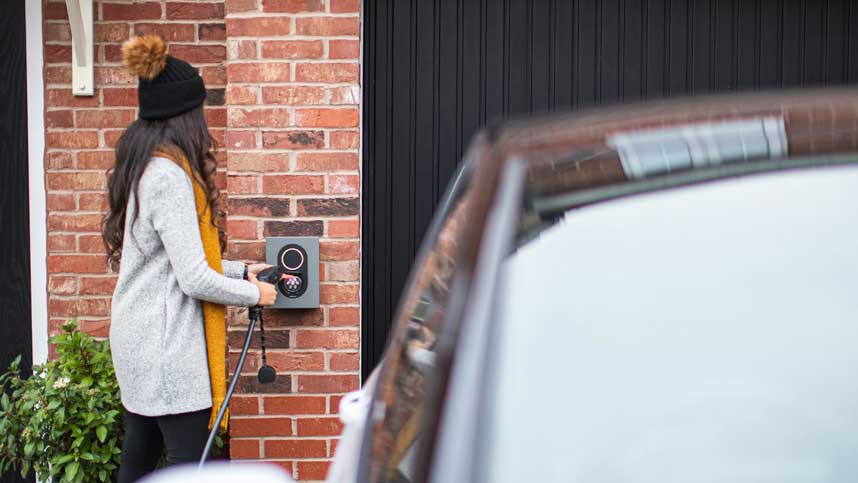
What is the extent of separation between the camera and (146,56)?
3471 millimetres

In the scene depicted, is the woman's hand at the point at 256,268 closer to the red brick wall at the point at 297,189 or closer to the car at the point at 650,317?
the red brick wall at the point at 297,189

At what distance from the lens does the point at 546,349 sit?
1.18 meters

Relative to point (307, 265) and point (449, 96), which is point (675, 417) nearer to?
point (307, 265)

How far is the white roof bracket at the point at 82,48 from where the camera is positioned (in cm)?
433

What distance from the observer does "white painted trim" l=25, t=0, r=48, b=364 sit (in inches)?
177

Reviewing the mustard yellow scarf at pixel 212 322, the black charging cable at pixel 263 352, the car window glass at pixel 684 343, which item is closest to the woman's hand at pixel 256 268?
the black charging cable at pixel 263 352

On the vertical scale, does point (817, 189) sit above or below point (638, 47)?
below

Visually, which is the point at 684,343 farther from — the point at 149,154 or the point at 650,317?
the point at 149,154

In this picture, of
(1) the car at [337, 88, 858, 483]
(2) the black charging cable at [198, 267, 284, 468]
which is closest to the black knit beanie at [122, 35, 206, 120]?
(2) the black charging cable at [198, 267, 284, 468]

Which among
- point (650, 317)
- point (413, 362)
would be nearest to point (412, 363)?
point (413, 362)

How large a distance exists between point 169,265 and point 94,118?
1.30 metres

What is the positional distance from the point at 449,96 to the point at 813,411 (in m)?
3.46

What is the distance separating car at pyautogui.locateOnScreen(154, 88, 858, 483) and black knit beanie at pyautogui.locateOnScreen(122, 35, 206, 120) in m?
2.31

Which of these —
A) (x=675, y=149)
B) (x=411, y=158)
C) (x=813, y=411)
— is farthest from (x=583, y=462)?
(x=411, y=158)
